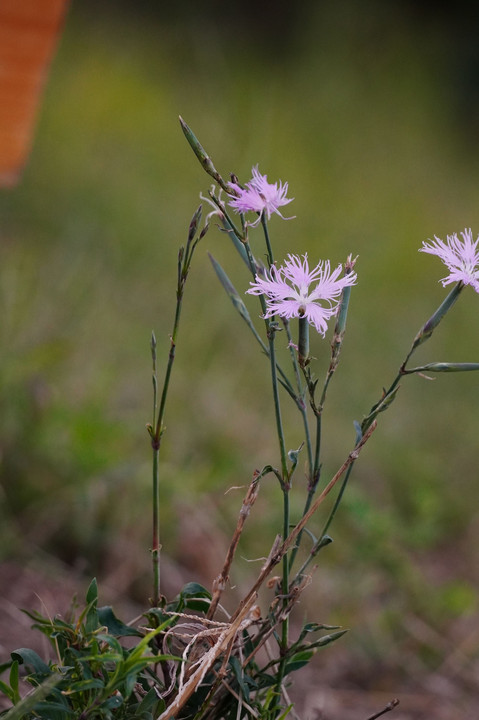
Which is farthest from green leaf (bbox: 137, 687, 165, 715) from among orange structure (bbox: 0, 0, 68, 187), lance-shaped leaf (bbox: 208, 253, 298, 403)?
orange structure (bbox: 0, 0, 68, 187)

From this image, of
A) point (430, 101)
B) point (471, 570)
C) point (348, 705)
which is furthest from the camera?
point (430, 101)

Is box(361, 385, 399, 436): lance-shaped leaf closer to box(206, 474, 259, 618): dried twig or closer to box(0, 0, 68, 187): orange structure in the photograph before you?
box(206, 474, 259, 618): dried twig

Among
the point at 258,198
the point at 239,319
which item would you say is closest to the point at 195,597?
the point at 258,198

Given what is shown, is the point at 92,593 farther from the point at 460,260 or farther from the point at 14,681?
the point at 460,260

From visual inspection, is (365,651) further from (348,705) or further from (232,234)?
(232,234)

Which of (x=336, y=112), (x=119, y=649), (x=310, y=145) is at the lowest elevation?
(x=119, y=649)

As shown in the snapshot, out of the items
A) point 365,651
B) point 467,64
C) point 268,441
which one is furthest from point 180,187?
point 467,64
